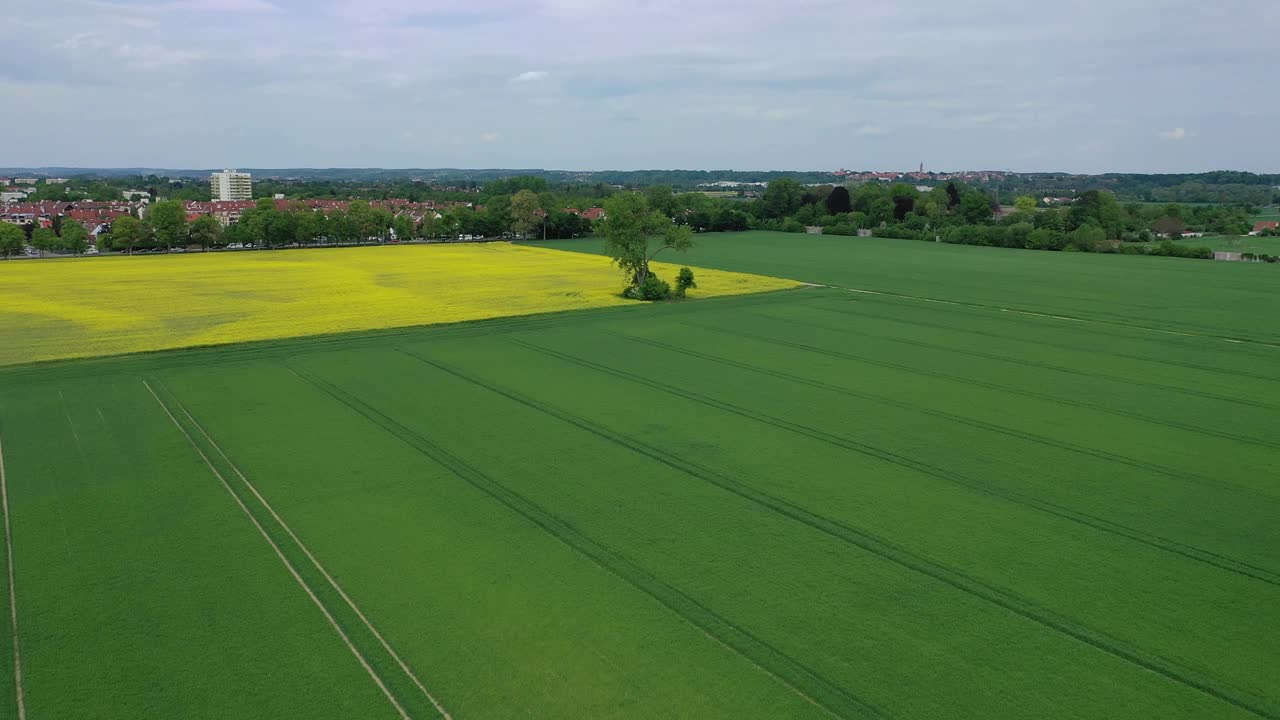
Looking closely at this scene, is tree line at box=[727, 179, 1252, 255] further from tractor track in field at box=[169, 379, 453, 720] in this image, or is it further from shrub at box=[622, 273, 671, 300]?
tractor track in field at box=[169, 379, 453, 720]

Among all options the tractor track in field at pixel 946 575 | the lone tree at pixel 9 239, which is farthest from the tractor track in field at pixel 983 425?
the lone tree at pixel 9 239

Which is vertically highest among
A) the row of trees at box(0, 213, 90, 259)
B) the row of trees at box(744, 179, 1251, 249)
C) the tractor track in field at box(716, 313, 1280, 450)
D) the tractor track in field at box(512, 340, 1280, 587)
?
the row of trees at box(744, 179, 1251, 249)

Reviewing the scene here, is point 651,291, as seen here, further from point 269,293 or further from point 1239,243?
point 1239,243

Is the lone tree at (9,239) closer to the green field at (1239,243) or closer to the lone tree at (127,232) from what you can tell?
the lone tree at (127,232)

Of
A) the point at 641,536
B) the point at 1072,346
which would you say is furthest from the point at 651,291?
the point at 641,536

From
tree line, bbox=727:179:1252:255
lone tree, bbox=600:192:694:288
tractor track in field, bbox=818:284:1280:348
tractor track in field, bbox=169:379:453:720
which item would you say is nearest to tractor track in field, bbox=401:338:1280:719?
tractor track in field, bbox=169:379:453:720

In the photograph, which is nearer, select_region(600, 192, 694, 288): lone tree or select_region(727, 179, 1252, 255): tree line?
select_region(600, 192, 694, 288): lone tree
